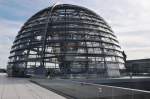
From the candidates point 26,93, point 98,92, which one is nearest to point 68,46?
point 26,93

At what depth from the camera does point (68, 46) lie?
6494cm

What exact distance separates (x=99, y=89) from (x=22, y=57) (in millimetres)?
57778

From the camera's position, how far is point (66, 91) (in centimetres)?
2120

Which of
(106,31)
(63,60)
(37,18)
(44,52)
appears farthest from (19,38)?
(106,31)

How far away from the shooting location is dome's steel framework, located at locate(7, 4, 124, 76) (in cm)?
6397

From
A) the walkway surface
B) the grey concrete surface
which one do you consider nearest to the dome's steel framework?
the walkway surface

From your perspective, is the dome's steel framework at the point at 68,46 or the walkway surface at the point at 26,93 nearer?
the walkway surface at the point at 26,93

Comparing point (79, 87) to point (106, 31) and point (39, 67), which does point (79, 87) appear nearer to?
point (39, 67)

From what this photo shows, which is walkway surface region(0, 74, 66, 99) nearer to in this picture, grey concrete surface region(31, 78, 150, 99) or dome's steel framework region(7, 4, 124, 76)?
grey concrete surface region(31, 78, 150, 99)

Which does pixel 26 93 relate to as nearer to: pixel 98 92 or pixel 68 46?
pixel 98 92

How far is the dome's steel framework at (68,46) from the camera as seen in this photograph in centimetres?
6397

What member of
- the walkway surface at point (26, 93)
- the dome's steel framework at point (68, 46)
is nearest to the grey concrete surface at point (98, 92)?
the walkway surface at point (26, 93)

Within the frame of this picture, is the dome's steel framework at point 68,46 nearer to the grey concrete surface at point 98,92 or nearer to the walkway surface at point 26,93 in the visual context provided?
the walkway surface at point 26,93

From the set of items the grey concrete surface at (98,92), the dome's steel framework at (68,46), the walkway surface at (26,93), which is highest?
the dome's steel framework at (68,46)
